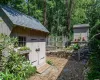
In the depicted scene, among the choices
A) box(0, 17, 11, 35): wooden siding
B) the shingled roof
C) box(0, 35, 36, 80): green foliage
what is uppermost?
the shingled roof

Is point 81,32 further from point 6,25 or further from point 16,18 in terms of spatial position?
point 6,25

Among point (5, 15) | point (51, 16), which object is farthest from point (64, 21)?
point (5, 15)

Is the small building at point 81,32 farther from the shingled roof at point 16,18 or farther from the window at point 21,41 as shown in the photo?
the window at point 21,41

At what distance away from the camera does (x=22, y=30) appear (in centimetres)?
983

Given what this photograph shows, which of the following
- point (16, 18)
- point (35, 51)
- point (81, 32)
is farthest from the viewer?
point (81, 32)

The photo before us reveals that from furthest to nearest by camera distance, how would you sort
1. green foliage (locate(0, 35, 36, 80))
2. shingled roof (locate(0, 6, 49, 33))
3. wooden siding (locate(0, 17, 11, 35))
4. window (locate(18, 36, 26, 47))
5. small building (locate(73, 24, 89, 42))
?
small building (locate(73, 24, 89, 42)) → window (locate(18, 36, 26, 47)) → shingled roof (locate(0, 6, 49, 33)) → wooden siding (locate(0, 17, 11, 35)) → green foliage (locate(0, 35, 36, 80))

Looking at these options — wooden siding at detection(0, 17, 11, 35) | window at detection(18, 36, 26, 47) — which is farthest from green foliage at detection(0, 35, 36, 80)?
window at detection(18, 36, 26, 47)

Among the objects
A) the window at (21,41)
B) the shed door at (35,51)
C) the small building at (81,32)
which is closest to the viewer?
the window at (21,41)

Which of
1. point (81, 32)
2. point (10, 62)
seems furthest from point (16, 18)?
point (81, 32)

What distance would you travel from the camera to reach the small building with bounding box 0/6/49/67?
8.37m

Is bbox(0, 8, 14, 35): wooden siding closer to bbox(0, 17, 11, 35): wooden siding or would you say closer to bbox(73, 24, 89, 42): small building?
bbox(0, 17, 11, 35): wooden siding

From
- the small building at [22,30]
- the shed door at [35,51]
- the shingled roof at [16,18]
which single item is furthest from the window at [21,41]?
the shed door at [35,51]

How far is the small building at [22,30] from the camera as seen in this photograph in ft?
27.5

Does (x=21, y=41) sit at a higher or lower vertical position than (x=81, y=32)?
lower
